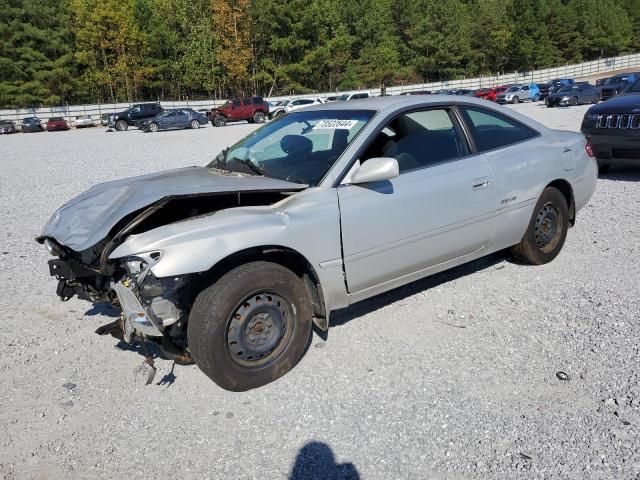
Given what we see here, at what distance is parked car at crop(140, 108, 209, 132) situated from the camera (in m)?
32.0

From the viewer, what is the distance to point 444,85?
237 ft

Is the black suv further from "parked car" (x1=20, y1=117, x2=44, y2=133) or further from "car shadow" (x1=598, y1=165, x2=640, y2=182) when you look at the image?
"car shadow" (x1=598, y1=165, x2=640, y2=182)

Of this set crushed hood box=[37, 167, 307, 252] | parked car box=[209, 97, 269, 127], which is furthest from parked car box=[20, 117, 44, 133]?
crushed hood box=[37, 167, 307, 252]

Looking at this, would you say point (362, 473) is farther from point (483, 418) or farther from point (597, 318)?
point (597, 318)

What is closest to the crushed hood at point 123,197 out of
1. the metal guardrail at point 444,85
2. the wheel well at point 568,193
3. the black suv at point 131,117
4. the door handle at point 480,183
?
the door handle at point 480,183

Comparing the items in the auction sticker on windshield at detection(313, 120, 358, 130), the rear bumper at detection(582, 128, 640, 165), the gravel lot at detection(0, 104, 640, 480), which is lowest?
the gravel lot at detection(0, 104, 640, 480)

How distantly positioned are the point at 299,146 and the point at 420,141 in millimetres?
908

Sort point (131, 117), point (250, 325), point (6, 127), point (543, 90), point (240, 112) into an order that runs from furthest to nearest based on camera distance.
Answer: point (543, 90), point (6, 127), point (240, 112), point (131, 117), point (250, 325)

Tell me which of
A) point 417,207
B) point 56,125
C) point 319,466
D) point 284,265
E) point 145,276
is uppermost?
point 417,207

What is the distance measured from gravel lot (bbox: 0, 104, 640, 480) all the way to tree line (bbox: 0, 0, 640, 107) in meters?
58.3

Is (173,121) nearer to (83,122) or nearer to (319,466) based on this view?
(83,122)

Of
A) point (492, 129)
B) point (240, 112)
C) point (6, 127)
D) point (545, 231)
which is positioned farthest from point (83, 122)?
point (545, 231)

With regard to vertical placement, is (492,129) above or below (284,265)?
above

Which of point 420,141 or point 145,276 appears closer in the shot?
point 145,276
